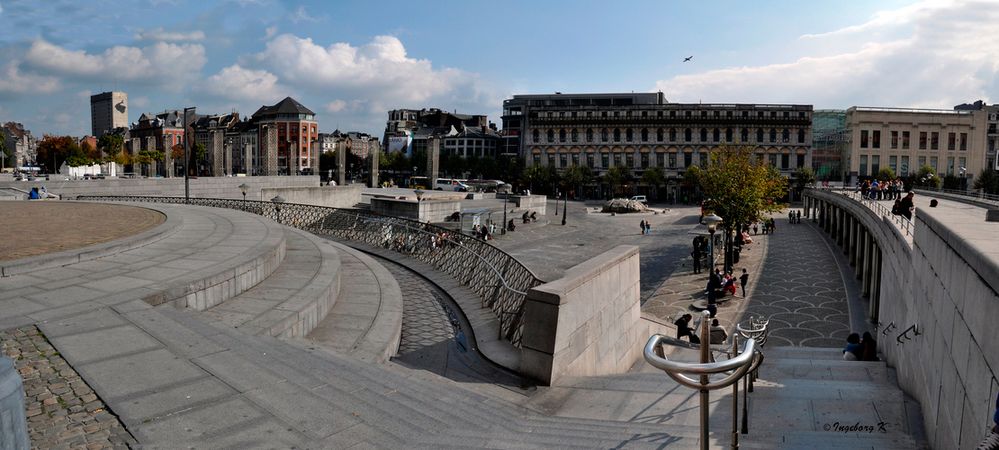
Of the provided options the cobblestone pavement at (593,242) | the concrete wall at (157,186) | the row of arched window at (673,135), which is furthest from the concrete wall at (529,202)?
the row of arched window at (673,135)

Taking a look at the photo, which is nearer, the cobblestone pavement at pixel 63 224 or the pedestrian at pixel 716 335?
the cobblestone pavement at pixel 63 224

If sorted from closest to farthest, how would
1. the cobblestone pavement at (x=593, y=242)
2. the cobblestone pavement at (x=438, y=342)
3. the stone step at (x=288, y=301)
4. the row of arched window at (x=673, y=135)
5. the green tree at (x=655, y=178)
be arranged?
the stone step at (x=288, y=301) < the cobblestone pavement at (x=438, y=342) < the cobblestone pavement at (x=593, y=242) < the green tree at (x=655, y=178) < the row of arched window at (x=673, y=135)

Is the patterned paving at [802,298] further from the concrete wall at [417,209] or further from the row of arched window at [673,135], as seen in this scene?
the row of arched window at [673,135]

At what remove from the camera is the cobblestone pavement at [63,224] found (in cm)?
1202

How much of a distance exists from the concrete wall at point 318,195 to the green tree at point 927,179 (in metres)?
57.8

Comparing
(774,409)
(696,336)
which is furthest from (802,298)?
(774,409)

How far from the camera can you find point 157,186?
109 feet

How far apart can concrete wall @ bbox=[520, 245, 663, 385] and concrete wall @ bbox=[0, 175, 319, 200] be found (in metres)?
28.7

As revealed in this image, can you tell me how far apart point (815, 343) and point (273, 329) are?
49.2 ft

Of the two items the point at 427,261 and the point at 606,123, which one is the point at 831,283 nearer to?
the point at 427,261

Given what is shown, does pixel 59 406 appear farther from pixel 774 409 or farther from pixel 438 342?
pixel 774 409

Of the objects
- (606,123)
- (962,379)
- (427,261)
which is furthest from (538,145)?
(962,379)

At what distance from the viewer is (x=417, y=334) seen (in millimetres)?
11398

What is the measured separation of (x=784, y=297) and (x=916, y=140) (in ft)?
224
